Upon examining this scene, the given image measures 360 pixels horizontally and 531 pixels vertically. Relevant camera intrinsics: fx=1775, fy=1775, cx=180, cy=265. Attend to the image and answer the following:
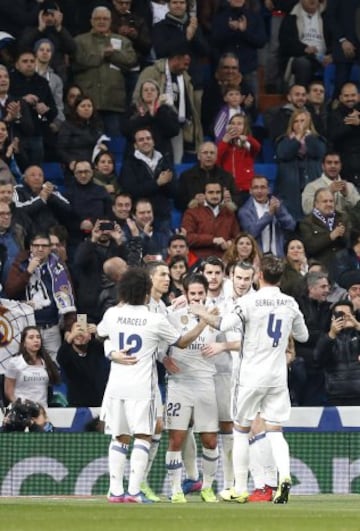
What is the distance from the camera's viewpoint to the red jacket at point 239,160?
23844 millimetres

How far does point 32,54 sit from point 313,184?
161 inches

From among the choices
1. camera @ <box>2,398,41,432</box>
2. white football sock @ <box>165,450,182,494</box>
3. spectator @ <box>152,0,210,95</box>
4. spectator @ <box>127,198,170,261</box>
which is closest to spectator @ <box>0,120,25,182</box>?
spectator @ <box>127,198,170,261</box>

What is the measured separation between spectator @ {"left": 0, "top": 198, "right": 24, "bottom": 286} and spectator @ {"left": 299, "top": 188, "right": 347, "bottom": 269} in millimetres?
3695

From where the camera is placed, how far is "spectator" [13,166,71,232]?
72.2 feet

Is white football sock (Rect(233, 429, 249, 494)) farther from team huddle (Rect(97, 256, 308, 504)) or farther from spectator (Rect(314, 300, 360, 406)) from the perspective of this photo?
spectator (Rect(314, 300, 360, 406))

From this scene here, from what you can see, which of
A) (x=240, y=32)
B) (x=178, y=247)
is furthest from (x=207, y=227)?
(x=240, y=32)

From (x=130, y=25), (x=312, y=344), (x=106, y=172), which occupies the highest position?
(x=130, y=25)

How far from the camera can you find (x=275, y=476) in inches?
640

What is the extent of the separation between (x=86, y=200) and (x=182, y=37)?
337 cm

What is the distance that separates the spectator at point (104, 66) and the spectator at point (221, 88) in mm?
1164

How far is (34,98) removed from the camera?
2353cm

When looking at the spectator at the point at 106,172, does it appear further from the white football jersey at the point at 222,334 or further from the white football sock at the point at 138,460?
the white football sock at the point at 138,460

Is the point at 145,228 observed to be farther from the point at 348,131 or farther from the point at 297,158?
the point at 348,131

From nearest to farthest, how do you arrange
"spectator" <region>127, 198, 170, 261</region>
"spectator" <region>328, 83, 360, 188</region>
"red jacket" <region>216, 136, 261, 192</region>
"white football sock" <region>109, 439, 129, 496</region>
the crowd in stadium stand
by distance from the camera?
"white football sock" <region>109, 439, 129, 496</region>
the crowd in stadium stand
"spectator" <region>127, 198, 170, 261</region>
"red jacket" <region>216, 136, 261, 192</region>
"spectator" <region>328, 83, 360, 188</region>
